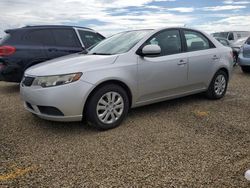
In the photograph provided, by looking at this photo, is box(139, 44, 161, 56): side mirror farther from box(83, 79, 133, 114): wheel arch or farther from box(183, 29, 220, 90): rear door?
box(183, 29, 220, 90): rear door

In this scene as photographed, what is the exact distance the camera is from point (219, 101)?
633 centimetres

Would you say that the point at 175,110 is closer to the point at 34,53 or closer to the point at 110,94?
the point at 110,94

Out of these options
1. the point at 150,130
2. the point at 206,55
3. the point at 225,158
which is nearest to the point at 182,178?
the point at 225,158

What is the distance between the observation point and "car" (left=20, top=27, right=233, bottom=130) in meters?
4.35

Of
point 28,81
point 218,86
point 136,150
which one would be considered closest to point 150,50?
point 136,150

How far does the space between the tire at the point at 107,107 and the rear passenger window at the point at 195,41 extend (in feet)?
5.86

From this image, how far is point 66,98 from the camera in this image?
169 inches

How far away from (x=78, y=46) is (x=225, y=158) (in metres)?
5.37

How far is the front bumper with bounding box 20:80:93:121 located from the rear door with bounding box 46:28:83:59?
11.1 ft

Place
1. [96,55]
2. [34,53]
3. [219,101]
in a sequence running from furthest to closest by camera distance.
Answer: [34,53] → [219,101] → [96,55]

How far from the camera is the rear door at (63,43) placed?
7664 millimetres

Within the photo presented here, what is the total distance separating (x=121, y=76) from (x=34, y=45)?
357 cm

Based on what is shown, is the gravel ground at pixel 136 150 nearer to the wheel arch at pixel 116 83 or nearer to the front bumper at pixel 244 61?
the wheel arch at pixel 116 83

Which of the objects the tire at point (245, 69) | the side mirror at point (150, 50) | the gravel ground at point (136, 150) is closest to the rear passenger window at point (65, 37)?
the gravel ground at point (136, 150)
